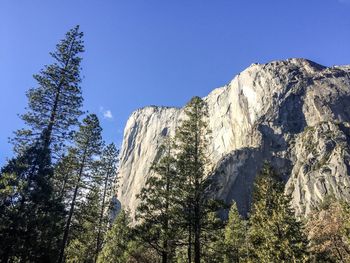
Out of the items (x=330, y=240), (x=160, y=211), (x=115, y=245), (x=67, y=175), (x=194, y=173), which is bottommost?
(x=160, y=211)

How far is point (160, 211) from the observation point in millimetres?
28984

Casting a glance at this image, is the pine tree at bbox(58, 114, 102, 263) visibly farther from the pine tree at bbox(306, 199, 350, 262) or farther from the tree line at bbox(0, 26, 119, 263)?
the pine tree at bbox(306, 199, 350, 262)

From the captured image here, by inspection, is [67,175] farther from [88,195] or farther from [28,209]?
[28,209]

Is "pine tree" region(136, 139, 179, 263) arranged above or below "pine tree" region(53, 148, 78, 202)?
below

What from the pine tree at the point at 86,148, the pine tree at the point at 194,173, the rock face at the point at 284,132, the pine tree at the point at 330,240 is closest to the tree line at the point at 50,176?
the pine tree at the point at 86,148

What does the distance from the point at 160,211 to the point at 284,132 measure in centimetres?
12731

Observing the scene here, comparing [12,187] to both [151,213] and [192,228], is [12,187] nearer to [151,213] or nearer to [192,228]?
[151,213]

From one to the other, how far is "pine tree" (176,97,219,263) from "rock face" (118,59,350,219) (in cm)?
8079

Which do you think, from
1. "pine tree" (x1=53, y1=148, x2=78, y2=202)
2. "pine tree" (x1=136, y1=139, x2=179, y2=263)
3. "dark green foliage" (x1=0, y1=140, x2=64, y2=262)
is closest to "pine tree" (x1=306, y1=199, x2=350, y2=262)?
"pine tree" (x1=136, y1=139, x2=179, y2=263)

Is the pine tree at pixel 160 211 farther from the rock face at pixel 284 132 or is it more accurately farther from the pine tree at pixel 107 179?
the rock face at pixel 284 132

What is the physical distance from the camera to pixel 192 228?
26.1 meters

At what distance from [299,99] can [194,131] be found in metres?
→ 141

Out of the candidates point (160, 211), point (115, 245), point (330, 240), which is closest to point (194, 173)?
point (160, 211)

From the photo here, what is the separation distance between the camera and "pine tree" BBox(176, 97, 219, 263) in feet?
84.1
